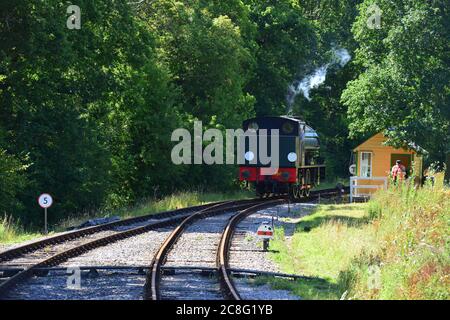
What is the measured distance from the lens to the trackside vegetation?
38.3 feet

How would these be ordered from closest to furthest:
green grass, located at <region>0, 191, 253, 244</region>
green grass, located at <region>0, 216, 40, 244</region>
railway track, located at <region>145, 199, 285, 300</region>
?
1. railway track, located at <region>145, 199, 285, 300</region>
2. green grass, located at <region>0, 216, 40, 244</region>
3. green grass, located at <region>0, 191, 253, 244</region>

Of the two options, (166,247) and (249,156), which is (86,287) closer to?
(166,247)

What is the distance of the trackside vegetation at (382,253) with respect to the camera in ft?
38.3

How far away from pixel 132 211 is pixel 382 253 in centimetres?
1535

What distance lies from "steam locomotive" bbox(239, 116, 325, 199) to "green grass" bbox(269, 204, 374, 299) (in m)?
11.0

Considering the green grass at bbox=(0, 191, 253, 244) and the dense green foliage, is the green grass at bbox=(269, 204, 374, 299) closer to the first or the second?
the green grass at bbox=(0, 191, 253, 244)

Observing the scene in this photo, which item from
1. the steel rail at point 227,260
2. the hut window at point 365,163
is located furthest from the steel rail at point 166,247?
the hut window at point 365,163

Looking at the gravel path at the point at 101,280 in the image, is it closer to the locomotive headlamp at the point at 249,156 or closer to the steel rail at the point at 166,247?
the steel rail at the point at 166,247

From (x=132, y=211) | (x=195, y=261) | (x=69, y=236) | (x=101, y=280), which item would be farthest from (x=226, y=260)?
(x=132, y=211)

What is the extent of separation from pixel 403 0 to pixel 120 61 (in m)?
12.0

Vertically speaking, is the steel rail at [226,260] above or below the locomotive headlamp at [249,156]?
below

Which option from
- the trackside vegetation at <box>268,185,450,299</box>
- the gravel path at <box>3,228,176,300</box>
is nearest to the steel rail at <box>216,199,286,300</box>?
the trackside vegetation at <box>268,185,450,299</box>

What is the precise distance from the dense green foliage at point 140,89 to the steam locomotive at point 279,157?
136 inches
